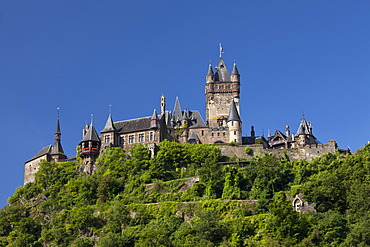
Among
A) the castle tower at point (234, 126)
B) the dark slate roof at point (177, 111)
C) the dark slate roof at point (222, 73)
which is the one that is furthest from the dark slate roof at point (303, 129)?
the dark slate roof at point (177, 111)

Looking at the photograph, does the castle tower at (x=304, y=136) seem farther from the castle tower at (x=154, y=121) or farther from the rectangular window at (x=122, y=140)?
the rectangular window at (x=122, y=140)

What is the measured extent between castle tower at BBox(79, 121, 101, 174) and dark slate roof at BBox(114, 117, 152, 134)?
11.9ft

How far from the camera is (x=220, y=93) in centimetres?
12444

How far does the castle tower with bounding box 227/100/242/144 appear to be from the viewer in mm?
113875

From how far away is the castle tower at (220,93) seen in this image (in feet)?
400

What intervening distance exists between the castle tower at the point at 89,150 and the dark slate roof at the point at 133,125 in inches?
142

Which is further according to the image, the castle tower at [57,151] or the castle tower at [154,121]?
the castle tower at [57,151]

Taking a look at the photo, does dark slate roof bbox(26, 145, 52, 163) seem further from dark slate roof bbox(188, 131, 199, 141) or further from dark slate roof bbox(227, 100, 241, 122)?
dark slate roof bbox(227, 100, 241, 122)

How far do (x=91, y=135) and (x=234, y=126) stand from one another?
19188mm

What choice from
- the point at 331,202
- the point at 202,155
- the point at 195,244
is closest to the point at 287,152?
the point at 202,155

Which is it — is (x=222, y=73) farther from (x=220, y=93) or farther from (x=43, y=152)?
(x=43, y=152)

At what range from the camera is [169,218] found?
90.4 meters

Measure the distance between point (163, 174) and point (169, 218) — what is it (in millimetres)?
12422

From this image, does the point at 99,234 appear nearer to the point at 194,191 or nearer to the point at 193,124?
the point at 194,191
